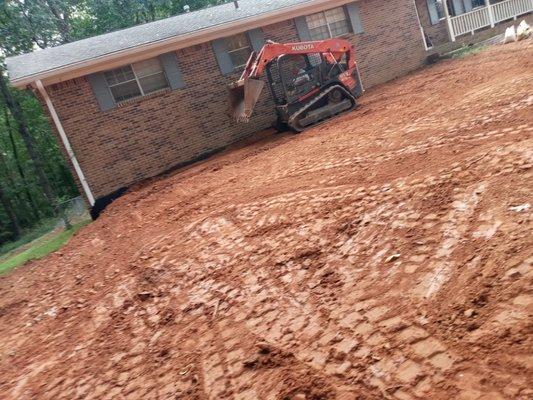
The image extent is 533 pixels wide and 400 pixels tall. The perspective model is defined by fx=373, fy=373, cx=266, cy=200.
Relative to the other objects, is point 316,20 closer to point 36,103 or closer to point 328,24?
point 328,24

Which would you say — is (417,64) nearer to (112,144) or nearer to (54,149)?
(112,144)

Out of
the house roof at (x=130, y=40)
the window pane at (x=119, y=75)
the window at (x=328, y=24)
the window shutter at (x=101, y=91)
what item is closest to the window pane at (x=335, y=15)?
the window at (x=328, y=24)

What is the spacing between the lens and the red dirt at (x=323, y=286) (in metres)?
2.46

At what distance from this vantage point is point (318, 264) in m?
3.90

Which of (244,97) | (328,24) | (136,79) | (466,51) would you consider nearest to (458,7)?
(466,51)

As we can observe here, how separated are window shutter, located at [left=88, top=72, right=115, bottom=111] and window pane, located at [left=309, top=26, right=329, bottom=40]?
7545 mm

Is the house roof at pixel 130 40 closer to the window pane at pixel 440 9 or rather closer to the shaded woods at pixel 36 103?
the shaded woods at pixel 36 103

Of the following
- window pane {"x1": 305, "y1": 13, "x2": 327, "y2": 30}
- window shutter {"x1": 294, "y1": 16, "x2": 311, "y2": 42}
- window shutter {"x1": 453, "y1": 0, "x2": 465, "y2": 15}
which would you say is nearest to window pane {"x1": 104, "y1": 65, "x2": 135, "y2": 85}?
window shutter {"x1": 294, "y1": 16, "x2": 311, "y2": 42}

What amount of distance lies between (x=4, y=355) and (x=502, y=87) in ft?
31.5

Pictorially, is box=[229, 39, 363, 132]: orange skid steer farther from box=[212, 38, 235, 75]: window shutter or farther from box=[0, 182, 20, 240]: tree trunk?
box=[0, 182, 20, 240]: tree trunk

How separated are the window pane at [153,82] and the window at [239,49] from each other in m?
2.41

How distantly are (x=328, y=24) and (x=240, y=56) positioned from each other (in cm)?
399

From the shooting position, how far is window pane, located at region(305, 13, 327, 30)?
45.3ft

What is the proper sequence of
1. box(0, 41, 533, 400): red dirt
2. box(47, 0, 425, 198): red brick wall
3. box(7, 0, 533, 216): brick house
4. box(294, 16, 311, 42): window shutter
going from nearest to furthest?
box(0, 41, 533, 400): red dirt < box(7, 0, 533, 216): brick house < box(47, 0, 425, 198): red brick wall < box(294, 16, 311, 42): window shutter
